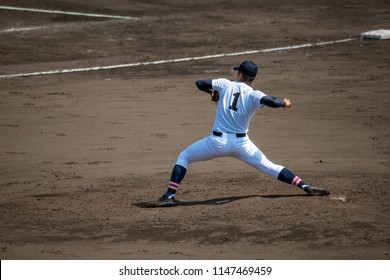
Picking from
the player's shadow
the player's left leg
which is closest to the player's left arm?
the player's left leg

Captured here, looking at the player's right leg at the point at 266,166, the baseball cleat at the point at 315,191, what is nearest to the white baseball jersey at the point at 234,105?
the player's right leg at the point at 266,166

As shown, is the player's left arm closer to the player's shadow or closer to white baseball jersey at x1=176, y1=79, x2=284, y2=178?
white baseball jersey at x1=176, y1=79, x2=284, y2=178

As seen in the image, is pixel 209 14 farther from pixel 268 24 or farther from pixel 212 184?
pixel 212 184

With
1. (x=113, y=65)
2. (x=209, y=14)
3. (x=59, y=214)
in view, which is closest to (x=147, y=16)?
(x=209, y=14)

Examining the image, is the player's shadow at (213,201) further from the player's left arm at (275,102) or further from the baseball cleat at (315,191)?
the player's left arm at (275,102)

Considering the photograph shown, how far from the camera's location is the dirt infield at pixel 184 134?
9.28 m

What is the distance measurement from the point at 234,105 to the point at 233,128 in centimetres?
27

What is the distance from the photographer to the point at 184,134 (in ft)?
44.8

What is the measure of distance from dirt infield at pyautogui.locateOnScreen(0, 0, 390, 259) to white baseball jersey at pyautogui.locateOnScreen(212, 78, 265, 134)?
37.7 inches

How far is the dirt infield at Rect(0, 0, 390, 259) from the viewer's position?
928 centimetres

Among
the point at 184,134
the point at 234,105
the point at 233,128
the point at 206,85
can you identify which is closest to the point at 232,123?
the point at 233,128

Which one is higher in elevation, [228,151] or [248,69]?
[248,69]

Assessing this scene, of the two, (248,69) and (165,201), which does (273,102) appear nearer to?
(248,69)

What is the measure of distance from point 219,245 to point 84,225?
1621 millimetres
